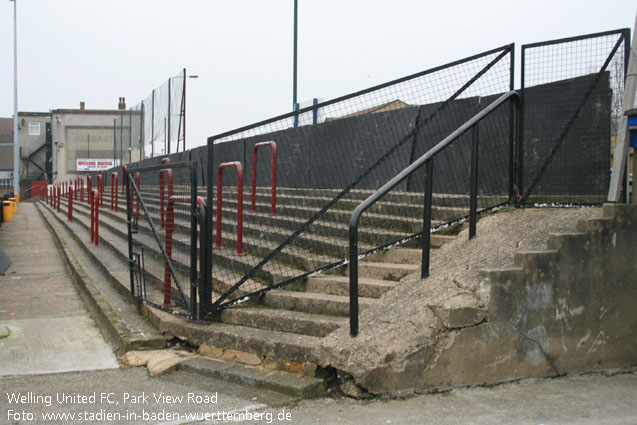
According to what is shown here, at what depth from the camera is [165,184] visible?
24.9 feet

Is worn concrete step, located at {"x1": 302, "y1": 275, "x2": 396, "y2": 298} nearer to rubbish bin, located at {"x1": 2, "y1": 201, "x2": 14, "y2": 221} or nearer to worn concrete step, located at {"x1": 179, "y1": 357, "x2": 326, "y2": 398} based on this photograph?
worn concrete step, located at {"x1": 179, "y1": 357, "x2": 326, "y2": 398}

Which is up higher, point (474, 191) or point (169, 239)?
point (474, 191)

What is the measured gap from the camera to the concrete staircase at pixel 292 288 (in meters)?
4.56

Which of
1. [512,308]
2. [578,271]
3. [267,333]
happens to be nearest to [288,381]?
[267,333]

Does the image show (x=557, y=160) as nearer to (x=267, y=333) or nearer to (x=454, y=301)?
(x=454, y=301)

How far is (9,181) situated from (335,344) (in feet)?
204

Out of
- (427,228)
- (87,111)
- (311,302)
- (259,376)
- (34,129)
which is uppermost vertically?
(87,111)

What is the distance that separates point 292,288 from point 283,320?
59 centimetres

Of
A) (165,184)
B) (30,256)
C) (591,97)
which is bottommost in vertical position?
(30,256)

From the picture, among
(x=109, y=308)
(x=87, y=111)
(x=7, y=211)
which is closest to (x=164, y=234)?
(x=109, y=308)

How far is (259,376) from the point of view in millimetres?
4438

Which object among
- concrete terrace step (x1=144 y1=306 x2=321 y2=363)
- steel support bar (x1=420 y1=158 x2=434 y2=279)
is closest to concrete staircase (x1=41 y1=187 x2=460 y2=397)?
concrete terrace step (x1=144 y1=306 x2=321 y2=363)

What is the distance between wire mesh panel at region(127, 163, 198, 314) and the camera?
566 centimetres

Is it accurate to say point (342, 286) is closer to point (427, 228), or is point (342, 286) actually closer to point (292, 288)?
point (292, 288)
